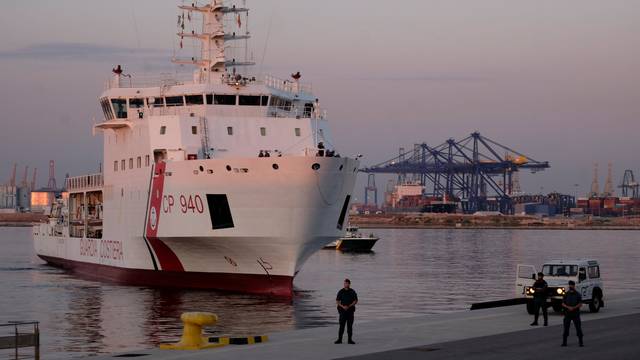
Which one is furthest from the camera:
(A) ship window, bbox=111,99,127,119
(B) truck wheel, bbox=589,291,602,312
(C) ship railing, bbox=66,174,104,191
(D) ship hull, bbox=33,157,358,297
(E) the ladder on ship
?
(C) ship railing, bbox=66,174,104,191

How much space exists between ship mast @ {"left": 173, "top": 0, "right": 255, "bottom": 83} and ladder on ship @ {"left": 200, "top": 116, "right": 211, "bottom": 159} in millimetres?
5854

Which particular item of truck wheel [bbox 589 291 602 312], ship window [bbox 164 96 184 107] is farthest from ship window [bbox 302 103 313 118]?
truck wheel [bbox 589 291 602 312]

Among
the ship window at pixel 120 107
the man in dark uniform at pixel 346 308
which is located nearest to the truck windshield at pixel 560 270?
the man in dark uniform at pixel 346 308

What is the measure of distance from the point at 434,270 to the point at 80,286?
101 feet

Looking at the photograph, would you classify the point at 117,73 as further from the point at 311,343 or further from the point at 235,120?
the point at 311,343

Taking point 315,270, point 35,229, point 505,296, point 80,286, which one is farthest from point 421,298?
point 35,229

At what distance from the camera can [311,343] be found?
82.4 feet

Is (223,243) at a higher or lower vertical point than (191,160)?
lower

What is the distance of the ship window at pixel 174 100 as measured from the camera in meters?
48.8

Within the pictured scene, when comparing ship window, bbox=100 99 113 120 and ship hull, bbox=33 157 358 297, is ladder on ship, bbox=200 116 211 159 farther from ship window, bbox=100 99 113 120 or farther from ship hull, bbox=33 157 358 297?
ship window, bbox=100 99 113 120

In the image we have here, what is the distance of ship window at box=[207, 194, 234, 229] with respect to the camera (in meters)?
43.0

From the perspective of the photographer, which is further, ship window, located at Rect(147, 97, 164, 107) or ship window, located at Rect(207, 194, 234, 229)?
ship window, located at Rect(147, 97, 164, 107)

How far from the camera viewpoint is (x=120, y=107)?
168 ft

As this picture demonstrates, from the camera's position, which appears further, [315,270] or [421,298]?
[315,270]
